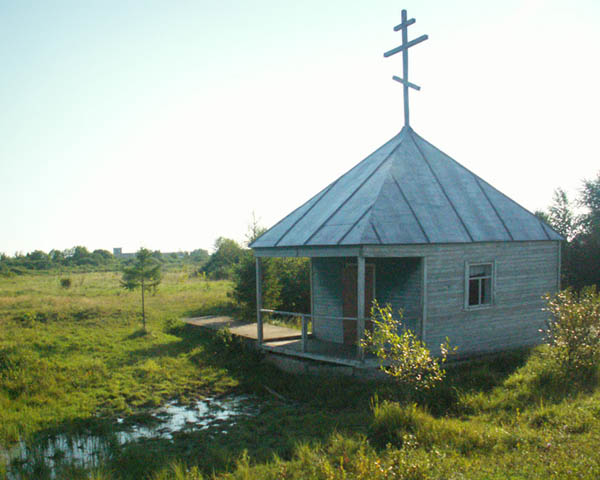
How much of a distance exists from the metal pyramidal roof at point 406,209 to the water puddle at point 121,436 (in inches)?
170

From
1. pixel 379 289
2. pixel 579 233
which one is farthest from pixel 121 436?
pixel 579 233

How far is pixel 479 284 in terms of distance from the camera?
1266 centimetres

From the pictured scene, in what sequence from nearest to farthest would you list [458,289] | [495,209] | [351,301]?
1. [458,289]
2. [351,301]
3. [495,209]

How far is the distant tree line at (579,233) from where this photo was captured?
2116 centimetres

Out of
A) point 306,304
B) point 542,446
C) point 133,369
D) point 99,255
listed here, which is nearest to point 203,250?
point 99,255

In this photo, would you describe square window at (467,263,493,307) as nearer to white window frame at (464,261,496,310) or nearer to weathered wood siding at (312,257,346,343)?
white window frame at (464,261,496,310)

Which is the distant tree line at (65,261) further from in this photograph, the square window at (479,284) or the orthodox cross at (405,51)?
the square window at (479,284)

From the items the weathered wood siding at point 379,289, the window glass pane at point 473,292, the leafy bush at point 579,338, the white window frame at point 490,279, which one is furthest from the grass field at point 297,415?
the weathered wood siding at point 379,289

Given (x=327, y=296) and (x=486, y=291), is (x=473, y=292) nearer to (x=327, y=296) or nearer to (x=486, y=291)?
(x=486, y=291)

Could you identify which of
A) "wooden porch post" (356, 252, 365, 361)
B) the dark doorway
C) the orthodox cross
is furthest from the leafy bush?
the orthodox cross

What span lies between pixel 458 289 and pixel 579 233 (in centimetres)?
1515

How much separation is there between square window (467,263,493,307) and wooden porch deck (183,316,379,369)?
3.39 metres

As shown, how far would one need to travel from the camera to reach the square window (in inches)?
493

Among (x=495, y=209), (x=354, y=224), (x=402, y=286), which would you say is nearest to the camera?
(x=354, y=224)
